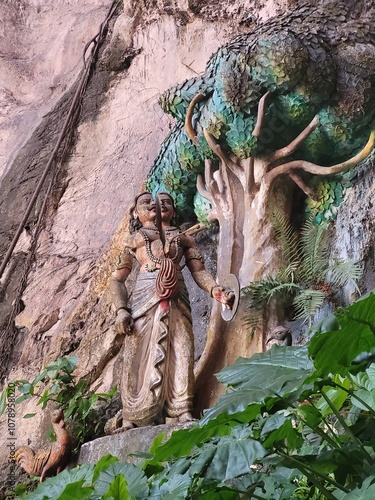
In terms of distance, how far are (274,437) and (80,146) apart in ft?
19.9

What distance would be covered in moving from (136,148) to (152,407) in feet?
11.2

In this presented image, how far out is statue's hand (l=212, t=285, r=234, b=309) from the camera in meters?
3.75

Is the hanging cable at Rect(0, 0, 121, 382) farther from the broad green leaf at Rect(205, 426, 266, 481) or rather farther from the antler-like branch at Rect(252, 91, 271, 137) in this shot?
the broad green leaf at Rect(205, 426, 266, 481)

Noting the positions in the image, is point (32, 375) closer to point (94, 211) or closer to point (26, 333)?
point (26, 333)

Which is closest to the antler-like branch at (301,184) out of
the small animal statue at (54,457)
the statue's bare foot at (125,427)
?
Answer: the statue's bare foot at (125,427)

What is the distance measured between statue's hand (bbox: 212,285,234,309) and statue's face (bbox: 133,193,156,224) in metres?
0.61

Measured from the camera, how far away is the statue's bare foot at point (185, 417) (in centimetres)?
360

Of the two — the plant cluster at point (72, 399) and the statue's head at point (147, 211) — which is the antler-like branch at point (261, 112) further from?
the plant cluster at point (72, 399)

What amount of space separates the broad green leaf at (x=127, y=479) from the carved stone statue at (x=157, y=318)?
2.14 meters

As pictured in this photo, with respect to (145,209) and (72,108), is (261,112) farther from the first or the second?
(72,108)

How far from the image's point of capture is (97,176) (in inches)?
264

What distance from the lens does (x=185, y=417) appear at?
362 centimetres

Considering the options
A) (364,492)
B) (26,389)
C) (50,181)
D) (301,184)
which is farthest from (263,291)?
(50,181)

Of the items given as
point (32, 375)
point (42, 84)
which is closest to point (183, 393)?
point (32, 375)
